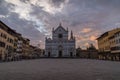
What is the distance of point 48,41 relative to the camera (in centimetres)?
12150

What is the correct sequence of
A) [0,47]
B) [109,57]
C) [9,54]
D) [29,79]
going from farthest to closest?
[109,57], [9,54], [0,47], [29,79]

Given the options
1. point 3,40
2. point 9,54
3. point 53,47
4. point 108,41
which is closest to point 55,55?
point 53,47

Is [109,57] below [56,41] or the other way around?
below

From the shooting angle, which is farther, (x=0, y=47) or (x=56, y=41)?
(x=56, y=41)

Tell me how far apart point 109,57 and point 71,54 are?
1410 inches

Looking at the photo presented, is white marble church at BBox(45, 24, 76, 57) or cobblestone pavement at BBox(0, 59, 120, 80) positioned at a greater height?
white marble church at BBox(45, 24, 76, 57)

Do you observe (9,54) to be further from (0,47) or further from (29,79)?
(29,79)

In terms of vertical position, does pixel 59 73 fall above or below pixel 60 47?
below

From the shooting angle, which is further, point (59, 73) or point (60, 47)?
point (60, 47)

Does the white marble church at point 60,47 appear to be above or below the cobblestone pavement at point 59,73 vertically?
above

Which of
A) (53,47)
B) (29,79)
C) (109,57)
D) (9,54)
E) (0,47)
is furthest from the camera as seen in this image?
(53,47)

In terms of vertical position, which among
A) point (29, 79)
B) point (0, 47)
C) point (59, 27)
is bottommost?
point (29, 79)

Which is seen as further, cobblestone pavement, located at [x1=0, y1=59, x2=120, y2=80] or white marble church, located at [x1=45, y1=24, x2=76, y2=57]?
white marble church, located at [x1=45, y1=24, x2=76, y2=57]

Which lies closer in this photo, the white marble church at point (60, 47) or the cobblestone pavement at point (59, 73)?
the cobblestone pavement at point (59, 73)
